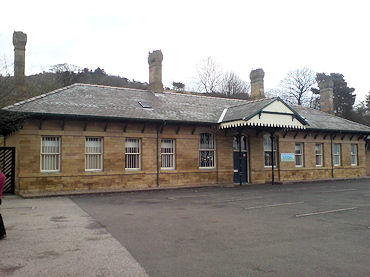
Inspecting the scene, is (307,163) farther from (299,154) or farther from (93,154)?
(93,154)

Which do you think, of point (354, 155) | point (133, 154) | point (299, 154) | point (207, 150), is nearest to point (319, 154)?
point (299, 154)

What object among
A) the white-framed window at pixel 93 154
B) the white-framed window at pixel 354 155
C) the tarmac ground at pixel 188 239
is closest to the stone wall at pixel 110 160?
the white-framed window at pixel 93 154

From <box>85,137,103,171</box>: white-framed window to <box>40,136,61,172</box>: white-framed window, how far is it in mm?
1378

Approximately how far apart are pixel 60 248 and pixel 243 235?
3936mm

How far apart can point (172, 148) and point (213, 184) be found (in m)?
3.35

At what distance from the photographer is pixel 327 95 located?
30.6 m

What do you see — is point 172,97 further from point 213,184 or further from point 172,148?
point 213,184

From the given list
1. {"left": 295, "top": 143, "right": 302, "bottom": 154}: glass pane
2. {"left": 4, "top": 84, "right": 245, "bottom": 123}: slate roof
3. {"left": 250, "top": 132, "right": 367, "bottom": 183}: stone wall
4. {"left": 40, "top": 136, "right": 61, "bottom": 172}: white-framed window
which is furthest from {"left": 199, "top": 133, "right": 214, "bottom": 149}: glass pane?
{"left": 40, "top": 136, "right": 61, "bottom": 172}: white-framed window

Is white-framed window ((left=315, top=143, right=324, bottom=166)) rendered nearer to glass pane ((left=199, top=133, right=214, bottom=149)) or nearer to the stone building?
the stone building

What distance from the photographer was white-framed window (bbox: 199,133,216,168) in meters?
20.0

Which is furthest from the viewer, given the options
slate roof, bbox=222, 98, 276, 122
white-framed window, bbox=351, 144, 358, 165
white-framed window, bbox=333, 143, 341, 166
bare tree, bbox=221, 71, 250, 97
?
bare tree, bbox=221, 71, 250, 97

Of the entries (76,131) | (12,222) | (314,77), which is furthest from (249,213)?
(314,77)

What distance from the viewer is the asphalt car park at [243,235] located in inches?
207

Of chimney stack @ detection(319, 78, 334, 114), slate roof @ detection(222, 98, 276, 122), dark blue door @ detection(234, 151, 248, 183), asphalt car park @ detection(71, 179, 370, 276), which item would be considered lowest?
asphalt car park @ detection(71, 179, 370, 276)
